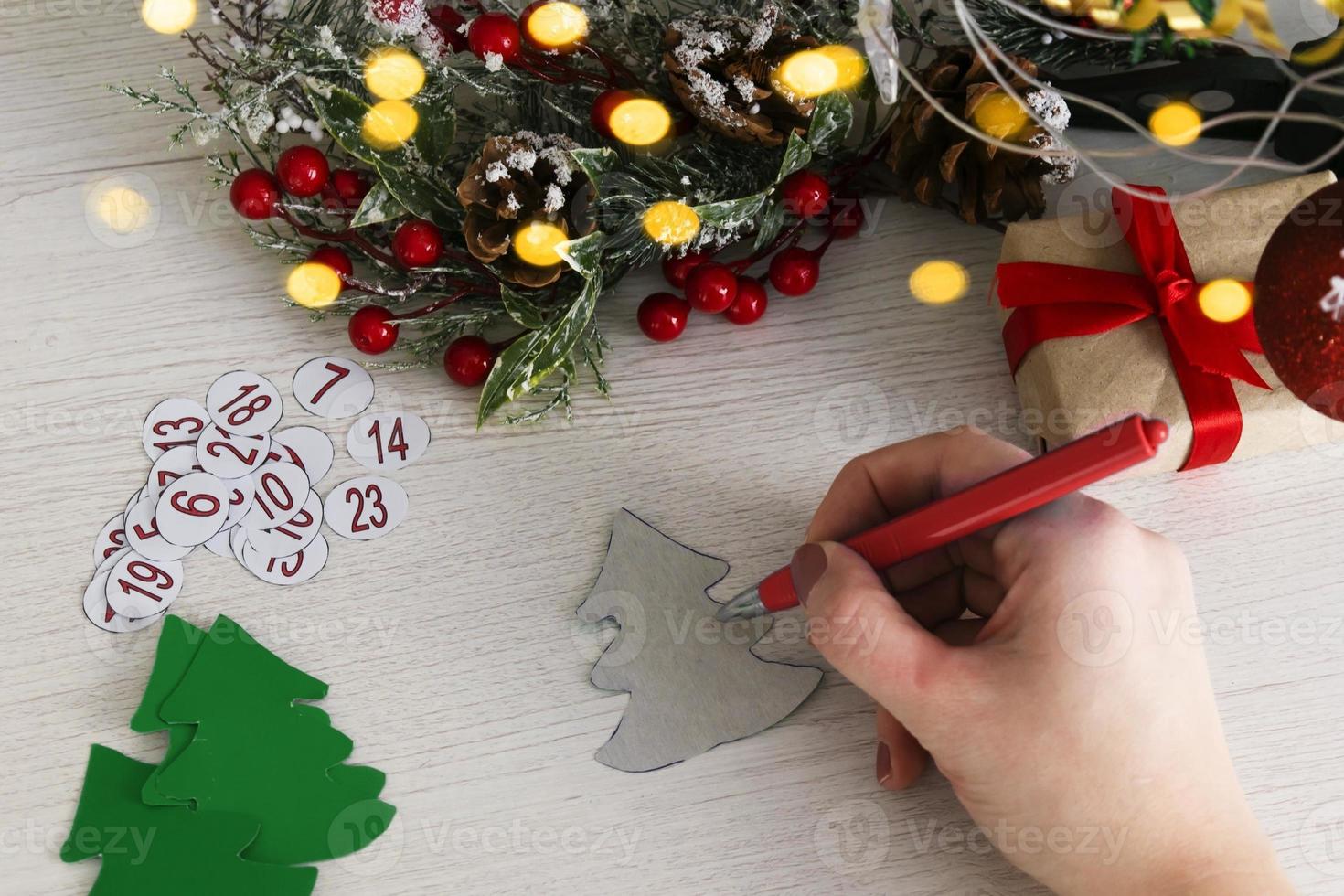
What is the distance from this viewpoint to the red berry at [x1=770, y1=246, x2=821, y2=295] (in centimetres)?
85

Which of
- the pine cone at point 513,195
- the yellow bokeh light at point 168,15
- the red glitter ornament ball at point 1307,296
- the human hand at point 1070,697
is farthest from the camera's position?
the yellow bokeh light at point 168,15

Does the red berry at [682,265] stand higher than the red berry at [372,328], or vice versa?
the red berry at [682,265]

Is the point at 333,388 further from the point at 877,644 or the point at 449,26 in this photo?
the point at 877,644

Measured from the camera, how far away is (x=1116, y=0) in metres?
0.59

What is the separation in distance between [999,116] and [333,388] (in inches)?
22.2

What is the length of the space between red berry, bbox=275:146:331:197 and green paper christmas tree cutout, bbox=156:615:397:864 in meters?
0.35

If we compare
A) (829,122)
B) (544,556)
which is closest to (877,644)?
(544,556)

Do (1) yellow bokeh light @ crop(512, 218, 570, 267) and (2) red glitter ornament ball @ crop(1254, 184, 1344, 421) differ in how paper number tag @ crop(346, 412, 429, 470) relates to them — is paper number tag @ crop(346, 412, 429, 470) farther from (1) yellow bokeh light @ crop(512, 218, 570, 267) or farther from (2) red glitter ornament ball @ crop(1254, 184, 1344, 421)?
(2) red glitter ornament ball @ crop(1254, 184, 1344, 421)

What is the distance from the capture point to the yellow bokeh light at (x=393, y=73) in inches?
30.3

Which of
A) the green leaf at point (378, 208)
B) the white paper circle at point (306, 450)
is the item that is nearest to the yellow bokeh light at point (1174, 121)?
the green leaf at point (378, 208)

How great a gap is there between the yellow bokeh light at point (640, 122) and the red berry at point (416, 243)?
0.16 meters

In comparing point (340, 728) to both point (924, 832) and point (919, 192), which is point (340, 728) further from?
point (919, 192)

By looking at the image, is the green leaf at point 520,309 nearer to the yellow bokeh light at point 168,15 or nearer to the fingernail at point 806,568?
the fingernail at point 806,568

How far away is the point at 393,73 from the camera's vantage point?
77 cm
